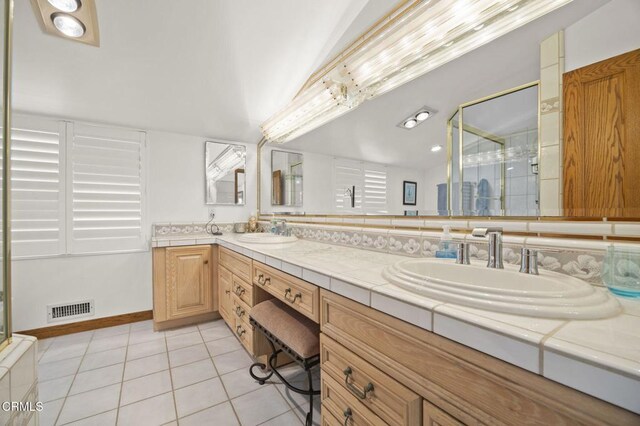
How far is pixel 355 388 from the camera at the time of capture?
2.75 feet

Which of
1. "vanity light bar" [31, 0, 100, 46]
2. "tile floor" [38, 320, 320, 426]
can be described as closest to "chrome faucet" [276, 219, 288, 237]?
"tile floor" [38, 320, 320, 426]

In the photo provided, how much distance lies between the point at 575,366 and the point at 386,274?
1.62 feet

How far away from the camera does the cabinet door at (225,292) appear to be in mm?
2158

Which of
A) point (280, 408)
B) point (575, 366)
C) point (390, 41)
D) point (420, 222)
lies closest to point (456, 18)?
point (390, 41)

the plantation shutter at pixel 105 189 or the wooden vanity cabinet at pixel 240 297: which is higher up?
the plantation shutter at pixel 105 189

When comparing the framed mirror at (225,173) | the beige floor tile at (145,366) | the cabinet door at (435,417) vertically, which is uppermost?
the framed mirror at (225,173)

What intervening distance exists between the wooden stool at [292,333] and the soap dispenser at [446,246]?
0.69m

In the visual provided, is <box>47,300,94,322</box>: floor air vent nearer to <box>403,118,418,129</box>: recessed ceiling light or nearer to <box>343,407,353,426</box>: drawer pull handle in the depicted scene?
<box>343,407,353,426</box>: drawer pull handle

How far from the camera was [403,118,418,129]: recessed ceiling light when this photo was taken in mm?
1319

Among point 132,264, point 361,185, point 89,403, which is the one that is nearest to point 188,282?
point 132,264

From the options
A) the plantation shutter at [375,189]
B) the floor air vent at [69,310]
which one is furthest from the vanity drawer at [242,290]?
the floor air vent at [69,310]

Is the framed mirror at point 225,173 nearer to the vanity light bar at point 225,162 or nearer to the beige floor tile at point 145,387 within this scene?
the vanity light bar at point 225,162

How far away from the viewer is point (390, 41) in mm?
1347

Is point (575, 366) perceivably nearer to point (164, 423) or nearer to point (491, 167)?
point (491, 167)
